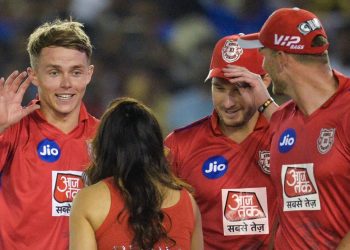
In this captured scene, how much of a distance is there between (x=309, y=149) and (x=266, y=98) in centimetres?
63

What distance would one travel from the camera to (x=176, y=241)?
Result: 3.78 metres

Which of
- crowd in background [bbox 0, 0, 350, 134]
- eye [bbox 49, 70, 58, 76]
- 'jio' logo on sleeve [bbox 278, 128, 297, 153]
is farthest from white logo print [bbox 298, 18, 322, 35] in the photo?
crowd in background [bbox 0, 0, 350, 134]

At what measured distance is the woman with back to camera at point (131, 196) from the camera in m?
3.66

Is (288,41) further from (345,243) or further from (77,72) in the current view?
(77,72)

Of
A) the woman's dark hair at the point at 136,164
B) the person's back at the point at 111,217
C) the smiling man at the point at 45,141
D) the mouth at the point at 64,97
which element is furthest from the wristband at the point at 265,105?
the person's back at the point at 111,217

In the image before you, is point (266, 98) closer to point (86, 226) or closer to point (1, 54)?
point (86, 226)

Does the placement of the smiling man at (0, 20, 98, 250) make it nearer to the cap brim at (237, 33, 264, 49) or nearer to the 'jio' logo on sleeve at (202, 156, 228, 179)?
the 'jio' logo on sleeve at (202, 156, 228, 179)

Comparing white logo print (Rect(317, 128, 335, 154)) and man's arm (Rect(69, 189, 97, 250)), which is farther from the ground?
white logo print (Rect(317, 128, 335, 154))

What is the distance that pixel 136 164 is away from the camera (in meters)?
3.76

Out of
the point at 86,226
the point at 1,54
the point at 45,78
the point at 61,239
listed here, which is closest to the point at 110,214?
the point at 86,226

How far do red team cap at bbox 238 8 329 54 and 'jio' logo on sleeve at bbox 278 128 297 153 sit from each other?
39 centimetres

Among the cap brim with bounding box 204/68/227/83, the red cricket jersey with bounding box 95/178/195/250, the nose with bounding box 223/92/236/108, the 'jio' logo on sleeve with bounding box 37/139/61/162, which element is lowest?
the red cricket jersey with bounding box 95/178/195/250

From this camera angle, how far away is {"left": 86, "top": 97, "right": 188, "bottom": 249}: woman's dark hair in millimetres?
3693

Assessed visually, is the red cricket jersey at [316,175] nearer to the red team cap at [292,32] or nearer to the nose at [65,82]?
the red team cap at [292,32]
